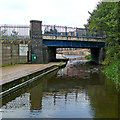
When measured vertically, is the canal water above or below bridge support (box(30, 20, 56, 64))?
below

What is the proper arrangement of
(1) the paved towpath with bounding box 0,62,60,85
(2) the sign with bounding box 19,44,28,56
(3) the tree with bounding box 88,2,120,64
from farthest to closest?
1. (2) the sign with bounding box 19,44,28,56
2. (3) the tree with bounding box 88,2,120,64
3. (1) the paved towpath with bounding box 0,62,60,85

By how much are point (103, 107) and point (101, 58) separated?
24537mm

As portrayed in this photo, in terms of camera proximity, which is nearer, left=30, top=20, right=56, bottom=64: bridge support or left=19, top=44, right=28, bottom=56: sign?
left=19, top=44, right=28, bottom=56: sign

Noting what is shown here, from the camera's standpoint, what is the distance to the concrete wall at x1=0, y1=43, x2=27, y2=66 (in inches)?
704

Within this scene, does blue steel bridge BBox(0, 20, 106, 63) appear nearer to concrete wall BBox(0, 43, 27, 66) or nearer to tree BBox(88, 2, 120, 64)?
concrete wall BBox(0, 43, 27, 66)

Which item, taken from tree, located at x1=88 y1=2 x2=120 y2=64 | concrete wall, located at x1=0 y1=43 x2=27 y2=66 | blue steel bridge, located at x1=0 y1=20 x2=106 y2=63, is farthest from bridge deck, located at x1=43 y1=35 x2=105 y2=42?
tree, located at x1=88 y1=2 x2=120 y2=64

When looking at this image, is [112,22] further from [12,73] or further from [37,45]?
[37,45]

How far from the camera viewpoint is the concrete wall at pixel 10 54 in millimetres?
17892

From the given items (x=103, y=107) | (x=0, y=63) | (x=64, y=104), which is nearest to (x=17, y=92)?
(x=64, y=104)

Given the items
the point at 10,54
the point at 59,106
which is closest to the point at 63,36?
the point at 10,54

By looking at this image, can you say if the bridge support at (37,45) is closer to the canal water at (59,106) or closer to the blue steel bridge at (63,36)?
the blue steel bridge at (63,36)

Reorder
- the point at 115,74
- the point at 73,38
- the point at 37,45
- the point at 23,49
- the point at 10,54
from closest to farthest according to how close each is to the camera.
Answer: the point at 115,74 → the point at 10,54 → the point at 23,49 → the point at 37,45 → the point at 73,38

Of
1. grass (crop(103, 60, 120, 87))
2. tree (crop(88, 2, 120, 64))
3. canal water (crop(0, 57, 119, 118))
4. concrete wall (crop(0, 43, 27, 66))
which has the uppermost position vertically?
tree (crop(88, 2, 120, 64))

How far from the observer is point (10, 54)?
65.3ft
